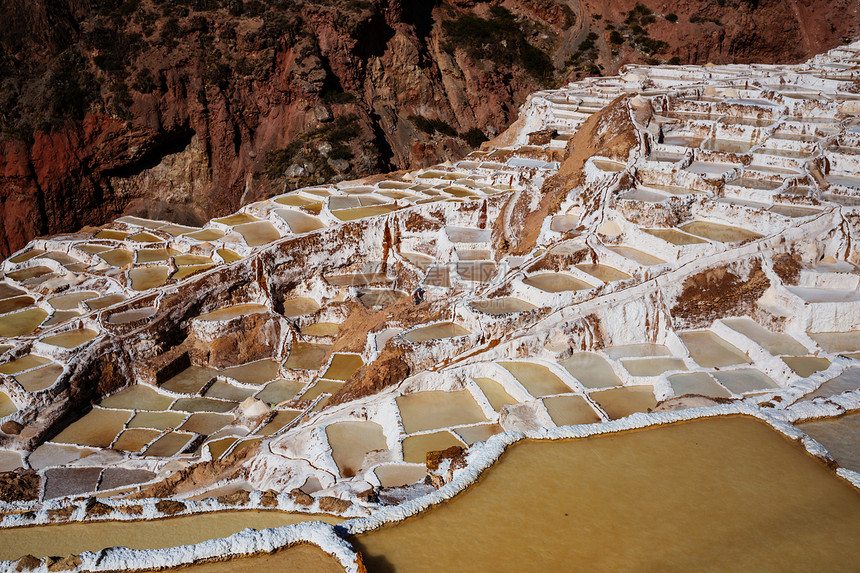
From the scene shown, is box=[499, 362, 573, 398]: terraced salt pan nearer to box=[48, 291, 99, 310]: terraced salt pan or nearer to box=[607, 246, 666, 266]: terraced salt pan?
box=[607, 246, 666, 266]: terraced salt pan

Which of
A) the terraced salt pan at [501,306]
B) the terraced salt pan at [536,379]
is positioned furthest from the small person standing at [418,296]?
the terraced salt pan at [536,379]

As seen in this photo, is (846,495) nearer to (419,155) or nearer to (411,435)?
(411,435)

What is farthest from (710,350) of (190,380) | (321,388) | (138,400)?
(138,400)

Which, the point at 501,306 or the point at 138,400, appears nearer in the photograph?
the point at 501,306

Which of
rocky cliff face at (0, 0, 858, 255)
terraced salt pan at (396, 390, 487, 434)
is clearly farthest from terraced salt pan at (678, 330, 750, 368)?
rocky cliff face at (0, 0, 858, 255)

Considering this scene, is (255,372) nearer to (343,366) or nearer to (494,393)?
(343,366)

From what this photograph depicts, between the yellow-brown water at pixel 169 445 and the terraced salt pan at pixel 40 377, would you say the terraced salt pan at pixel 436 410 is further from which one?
the terraced salt pan at pixel 40 377

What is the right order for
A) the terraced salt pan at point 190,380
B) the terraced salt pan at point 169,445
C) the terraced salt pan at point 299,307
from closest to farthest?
1. the terraced salt pan at point 169,445
2. the terraced salt pan at point 190,380
3. the terraced salt pan at point 299,307
